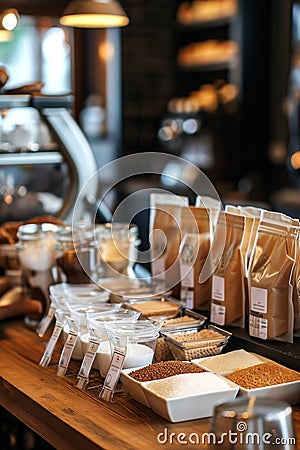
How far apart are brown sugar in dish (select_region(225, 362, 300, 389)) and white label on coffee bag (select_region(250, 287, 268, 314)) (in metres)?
0.16

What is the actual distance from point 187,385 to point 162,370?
0.37 feet

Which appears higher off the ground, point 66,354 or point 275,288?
point 275,288

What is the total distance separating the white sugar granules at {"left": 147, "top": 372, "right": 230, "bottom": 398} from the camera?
5.72 ft

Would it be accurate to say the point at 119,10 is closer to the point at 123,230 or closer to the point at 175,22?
the point at 123,230

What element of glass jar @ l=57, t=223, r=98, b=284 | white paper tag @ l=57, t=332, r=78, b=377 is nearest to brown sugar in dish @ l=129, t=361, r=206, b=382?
white paper tag @ l=57, t=332, r=78, b=377

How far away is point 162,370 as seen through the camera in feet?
6.12

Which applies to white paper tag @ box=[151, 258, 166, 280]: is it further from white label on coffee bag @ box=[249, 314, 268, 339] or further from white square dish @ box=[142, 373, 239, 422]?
white square dish @ box=[142, 373, 239, 422]

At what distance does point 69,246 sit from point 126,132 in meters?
4.48

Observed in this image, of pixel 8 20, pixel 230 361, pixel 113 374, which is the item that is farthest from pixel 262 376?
pixel 8 20

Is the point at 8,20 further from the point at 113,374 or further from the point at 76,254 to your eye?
the point at 113,374

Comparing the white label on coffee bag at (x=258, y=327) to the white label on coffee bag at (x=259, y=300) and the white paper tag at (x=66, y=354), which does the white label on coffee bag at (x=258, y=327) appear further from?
the white paper tag at (x=66, y=354)

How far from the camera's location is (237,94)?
20.0 ft

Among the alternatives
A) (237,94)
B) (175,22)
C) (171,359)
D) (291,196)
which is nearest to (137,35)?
(175,22)

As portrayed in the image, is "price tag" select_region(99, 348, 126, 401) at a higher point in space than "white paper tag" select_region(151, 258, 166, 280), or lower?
lower
